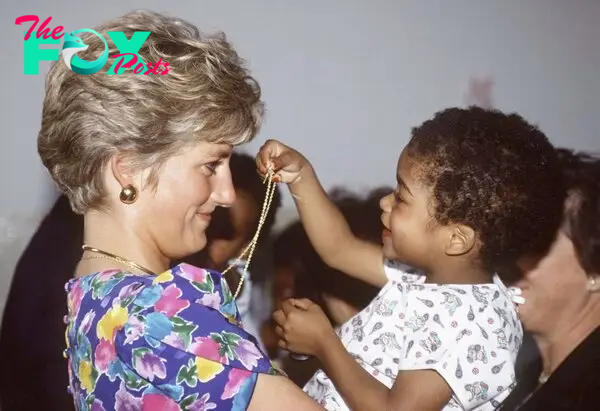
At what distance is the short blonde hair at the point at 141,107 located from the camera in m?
0.97

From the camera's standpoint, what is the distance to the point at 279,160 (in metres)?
1.30

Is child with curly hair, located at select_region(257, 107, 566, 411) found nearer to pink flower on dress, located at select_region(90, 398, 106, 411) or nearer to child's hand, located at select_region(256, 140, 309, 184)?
child's hand, located at select_region(256, 140, 309, 184)

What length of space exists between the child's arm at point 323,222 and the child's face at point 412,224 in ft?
0.55

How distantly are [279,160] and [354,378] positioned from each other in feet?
1.35

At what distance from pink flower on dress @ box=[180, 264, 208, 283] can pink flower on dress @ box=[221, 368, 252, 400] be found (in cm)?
12

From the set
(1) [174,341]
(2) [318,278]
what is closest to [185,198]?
(1) [174,341]

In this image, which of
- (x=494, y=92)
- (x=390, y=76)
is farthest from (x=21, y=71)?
(x=494, y=92)

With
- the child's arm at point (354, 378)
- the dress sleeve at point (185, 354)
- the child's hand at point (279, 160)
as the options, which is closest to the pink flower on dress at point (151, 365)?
the dress sleeve at point (185, 354)

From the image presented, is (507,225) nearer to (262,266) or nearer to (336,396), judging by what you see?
(336,396)

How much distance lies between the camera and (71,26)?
1388mm

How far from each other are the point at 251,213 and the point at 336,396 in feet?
1.63

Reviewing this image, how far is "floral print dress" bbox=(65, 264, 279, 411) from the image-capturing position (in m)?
0.87

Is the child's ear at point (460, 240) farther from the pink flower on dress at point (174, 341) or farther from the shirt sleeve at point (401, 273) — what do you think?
the pink flower on dress at point (174, 341)

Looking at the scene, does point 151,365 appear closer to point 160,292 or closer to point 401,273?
point 160,292
